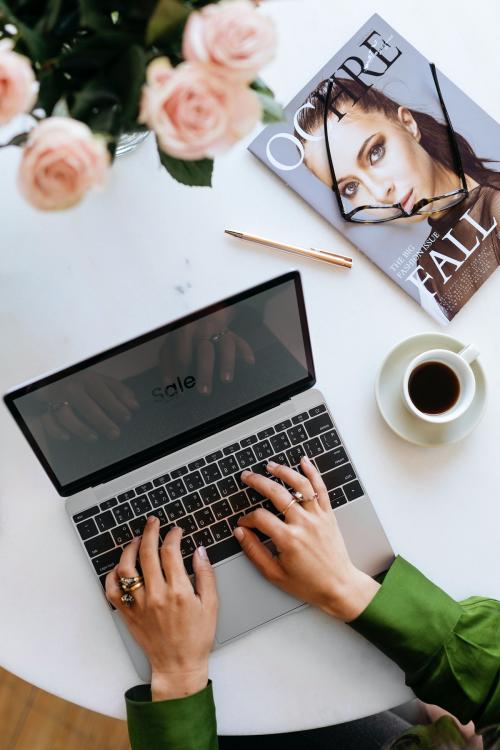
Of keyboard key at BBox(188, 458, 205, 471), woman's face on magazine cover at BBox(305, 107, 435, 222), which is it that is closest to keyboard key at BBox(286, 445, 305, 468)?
keyboard key at BBox(188, 458, 205, 471)

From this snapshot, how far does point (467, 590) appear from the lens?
0.90 m

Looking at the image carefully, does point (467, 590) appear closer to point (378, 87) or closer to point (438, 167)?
point (438, 167)

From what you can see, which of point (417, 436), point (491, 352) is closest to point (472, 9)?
point (491, 352)

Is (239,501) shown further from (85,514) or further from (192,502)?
(85,514)

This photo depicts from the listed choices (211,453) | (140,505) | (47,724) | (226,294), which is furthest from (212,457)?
(47,724)

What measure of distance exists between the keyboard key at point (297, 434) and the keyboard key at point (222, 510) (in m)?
0.11

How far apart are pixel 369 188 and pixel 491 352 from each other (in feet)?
0.87

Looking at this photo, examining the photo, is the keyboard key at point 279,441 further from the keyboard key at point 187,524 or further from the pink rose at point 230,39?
the pink rose at point 230,39

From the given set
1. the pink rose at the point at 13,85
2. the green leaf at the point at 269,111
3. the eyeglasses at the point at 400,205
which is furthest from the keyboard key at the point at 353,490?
the pink rose at the point at 13,85

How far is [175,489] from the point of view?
879mm

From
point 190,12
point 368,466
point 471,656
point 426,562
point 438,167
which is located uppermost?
point 190,12

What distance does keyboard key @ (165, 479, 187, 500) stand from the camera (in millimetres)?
878

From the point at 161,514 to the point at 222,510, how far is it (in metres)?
0.08

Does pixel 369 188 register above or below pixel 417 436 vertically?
above
